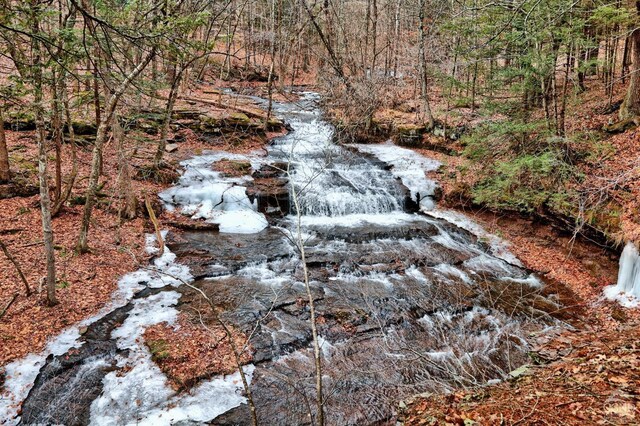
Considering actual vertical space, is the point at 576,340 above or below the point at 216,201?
below

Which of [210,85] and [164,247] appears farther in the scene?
[210,85]

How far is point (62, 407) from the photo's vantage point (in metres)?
5.03

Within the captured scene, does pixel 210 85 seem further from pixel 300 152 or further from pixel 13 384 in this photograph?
pixel 13 384

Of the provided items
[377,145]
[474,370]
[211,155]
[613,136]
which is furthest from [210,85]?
[474,370]

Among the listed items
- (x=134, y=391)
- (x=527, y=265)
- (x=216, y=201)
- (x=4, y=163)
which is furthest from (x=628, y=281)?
(x=4, y=163)

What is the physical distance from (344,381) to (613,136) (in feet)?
36.8

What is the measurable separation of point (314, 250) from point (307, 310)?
2.92 metres

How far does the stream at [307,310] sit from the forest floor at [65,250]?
0.35 metres

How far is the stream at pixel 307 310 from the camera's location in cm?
529

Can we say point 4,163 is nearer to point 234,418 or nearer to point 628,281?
point 234,418

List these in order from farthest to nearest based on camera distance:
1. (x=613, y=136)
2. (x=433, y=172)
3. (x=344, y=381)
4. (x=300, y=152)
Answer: (x=300, y=152)
(x=433, y=172)
(x=613, y=136)
(x=344, y=381)

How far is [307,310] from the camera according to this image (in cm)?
769

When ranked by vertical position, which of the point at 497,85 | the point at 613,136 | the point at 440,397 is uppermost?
the point at 497,85

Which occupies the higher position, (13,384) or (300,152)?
(300,152)
